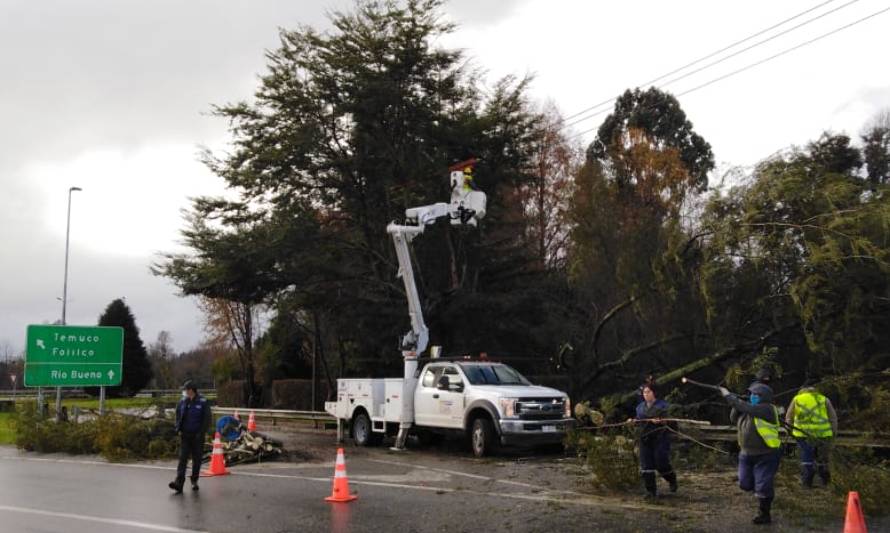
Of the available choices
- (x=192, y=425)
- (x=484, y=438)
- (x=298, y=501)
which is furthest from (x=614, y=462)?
(x=192, y=425)

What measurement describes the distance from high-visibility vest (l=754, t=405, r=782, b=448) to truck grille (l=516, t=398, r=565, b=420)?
684 cm

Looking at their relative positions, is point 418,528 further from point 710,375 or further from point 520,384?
point 710,375

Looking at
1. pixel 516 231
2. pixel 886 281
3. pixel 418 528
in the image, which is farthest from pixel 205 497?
pixel 516 231

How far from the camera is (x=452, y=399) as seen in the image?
16375 mm

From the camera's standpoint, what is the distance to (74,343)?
2094 centimetres

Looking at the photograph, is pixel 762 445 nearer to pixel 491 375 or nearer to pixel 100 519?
pixel 100 519

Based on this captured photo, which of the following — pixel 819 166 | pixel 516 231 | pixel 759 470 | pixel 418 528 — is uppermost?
pixel 516 231

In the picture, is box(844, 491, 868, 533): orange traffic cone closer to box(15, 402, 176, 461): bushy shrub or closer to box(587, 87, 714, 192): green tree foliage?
box(15, 402, 176, 461): bushy shrub

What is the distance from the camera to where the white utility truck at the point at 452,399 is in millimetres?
15125

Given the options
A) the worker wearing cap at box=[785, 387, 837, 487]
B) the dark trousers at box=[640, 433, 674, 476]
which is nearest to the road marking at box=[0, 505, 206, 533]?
the dark trousers at box=[640, 433, 674, 476]

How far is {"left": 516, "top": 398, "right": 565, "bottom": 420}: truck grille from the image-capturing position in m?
15.0

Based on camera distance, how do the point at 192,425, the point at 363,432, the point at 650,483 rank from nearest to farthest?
the point at 650,483, the point at 192,425, the point at 363,432

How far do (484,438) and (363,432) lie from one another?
4.41 metres

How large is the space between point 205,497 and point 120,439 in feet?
23.1
